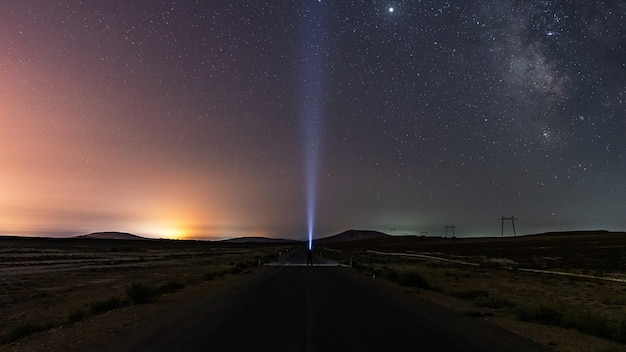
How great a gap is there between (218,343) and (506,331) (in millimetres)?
7835

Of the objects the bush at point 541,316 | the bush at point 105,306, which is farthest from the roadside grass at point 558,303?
the bush at point 105,306

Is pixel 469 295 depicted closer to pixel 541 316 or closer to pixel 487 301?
pixel 487 301

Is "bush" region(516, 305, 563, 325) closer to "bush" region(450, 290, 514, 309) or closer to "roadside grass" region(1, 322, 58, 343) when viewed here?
"bush" region(450, 290, 514, 309)

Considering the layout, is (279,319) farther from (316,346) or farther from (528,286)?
(528,286)

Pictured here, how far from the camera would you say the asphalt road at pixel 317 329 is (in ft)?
34.4

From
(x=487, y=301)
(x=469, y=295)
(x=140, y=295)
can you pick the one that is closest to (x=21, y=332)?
(x=140, y=295)

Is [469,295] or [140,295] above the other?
[140,295]

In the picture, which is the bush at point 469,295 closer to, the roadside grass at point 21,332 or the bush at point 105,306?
the bush at point 105,306

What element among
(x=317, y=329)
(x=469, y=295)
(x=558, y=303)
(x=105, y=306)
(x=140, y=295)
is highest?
(x=317, y=329)

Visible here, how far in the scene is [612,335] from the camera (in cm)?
1316

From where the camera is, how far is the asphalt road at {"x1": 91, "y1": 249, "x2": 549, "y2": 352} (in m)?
10.5

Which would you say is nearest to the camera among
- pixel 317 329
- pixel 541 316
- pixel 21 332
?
pixel 317 329

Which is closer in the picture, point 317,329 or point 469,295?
point 317,329

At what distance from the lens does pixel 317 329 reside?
12414mm
